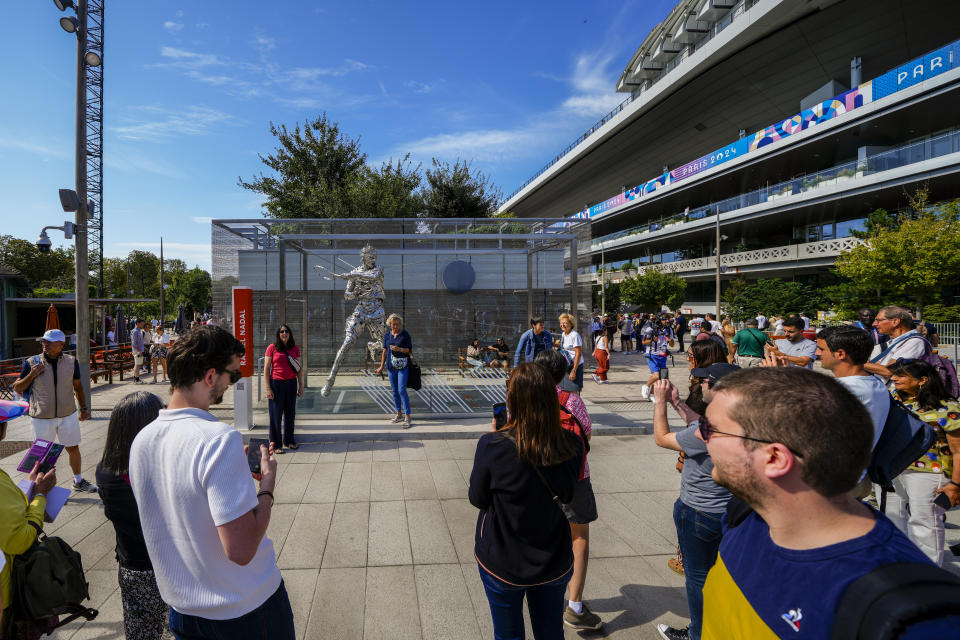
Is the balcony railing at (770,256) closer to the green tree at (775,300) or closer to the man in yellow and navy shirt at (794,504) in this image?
the green tree at (775,300)

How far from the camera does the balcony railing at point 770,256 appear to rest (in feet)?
95.3

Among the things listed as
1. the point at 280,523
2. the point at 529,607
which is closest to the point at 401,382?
the point at 280,523

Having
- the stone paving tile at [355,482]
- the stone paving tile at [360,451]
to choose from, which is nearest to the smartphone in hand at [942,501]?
the stone paving tile at [355,482]

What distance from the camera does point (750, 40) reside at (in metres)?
33.2

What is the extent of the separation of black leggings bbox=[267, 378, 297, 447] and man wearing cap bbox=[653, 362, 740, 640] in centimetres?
544

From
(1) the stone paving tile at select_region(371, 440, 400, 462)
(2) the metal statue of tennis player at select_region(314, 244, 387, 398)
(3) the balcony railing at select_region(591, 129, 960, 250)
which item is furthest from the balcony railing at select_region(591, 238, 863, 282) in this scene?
(1) the stone paving tile at select_region(371, 440, 400, 462)

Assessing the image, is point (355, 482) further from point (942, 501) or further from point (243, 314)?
point (942, 501)

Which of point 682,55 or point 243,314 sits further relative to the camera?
point 682,55

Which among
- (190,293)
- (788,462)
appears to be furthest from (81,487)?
(190,293)

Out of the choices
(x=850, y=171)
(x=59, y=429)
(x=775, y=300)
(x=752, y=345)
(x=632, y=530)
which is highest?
(x=850, y=171)

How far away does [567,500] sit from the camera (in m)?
2.21

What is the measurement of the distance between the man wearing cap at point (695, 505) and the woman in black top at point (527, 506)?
70cm

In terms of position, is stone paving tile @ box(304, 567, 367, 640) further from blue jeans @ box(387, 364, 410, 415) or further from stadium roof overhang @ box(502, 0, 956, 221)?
stadium roof overhang @ box(502, 0, 956, 221)

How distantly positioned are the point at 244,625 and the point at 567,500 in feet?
4.47
